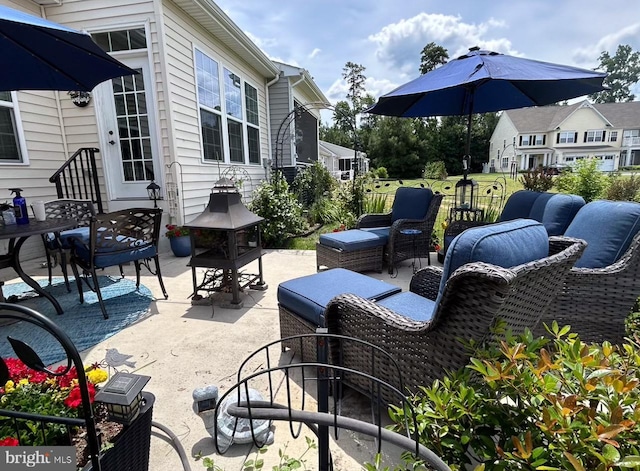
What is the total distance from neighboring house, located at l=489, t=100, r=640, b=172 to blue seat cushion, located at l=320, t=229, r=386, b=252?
29481mm

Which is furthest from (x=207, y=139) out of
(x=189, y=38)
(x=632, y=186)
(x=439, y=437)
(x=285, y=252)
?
(x=632, y=186)

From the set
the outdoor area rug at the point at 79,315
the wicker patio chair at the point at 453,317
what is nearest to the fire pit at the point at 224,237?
the outdoor area rug at the point at 79,315

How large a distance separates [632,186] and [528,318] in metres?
5.85

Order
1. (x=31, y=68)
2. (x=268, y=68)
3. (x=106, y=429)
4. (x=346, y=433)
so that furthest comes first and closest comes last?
(x=268, y=68) → (x=31, y=68) → (x=346, y=433) → (x=106, y=429)

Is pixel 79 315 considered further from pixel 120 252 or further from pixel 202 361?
pixel 202 361

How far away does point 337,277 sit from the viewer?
2428 millimetres

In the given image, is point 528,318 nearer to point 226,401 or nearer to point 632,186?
point 226,401

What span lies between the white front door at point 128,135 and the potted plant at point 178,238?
0.81 m

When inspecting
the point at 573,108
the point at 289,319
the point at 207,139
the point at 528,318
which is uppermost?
the point at 573,108

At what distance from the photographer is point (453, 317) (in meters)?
1.30

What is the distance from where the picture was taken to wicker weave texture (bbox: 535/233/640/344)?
1.93 m

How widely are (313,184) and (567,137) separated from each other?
32.2 meters

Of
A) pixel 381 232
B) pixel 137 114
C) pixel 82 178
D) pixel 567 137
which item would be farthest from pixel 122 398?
pixel 567 137

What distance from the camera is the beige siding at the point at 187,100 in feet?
16.1
